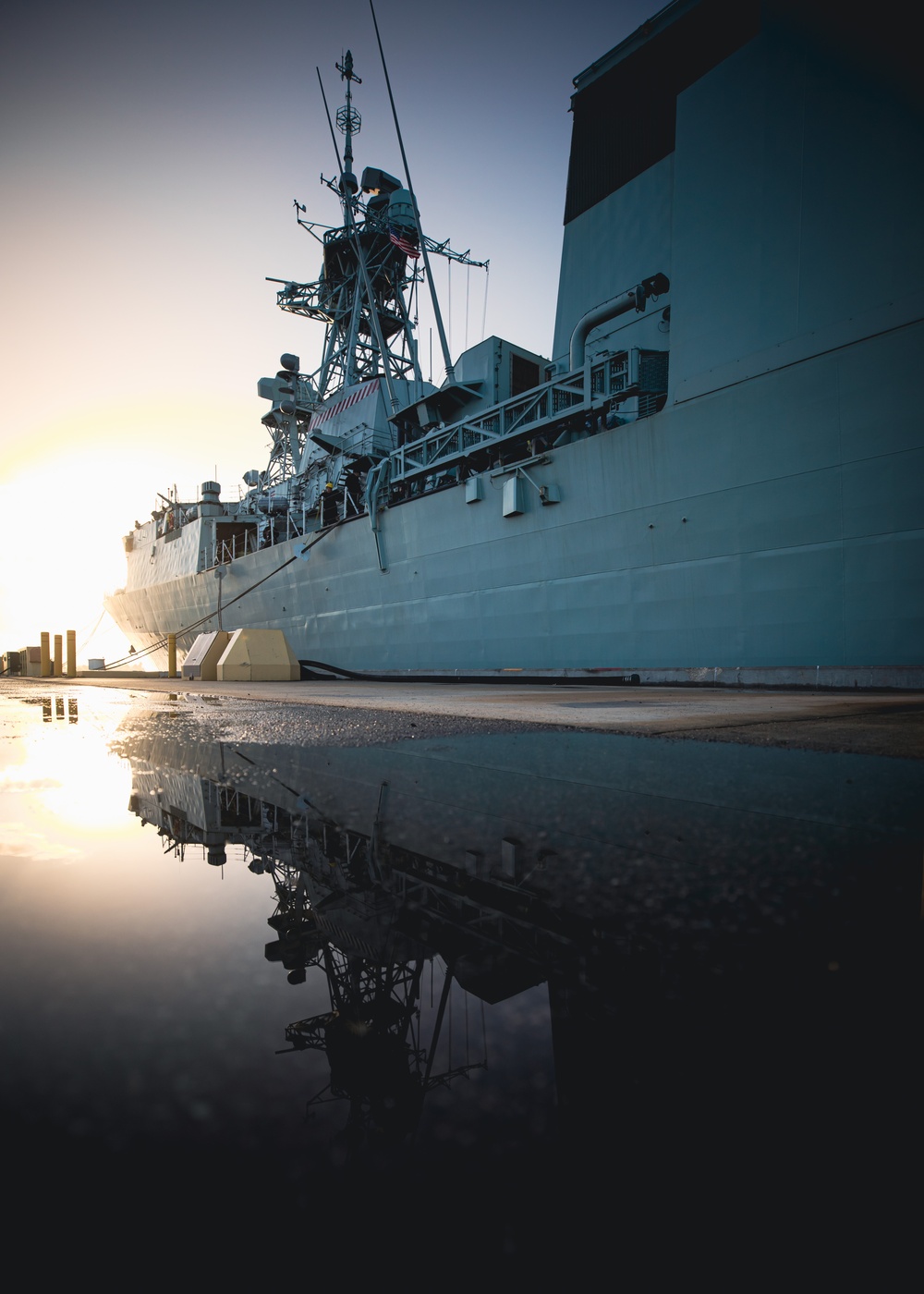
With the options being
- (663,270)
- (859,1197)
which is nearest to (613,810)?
(859,1197)

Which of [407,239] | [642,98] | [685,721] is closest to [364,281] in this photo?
[407,239]

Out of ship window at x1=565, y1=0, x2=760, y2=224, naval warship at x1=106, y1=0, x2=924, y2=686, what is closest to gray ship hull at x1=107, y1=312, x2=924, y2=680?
naval warship at x1=106, y1=0, x2=924, y2=686

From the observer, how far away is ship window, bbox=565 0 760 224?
1032cm

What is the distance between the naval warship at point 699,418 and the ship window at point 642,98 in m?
0.05

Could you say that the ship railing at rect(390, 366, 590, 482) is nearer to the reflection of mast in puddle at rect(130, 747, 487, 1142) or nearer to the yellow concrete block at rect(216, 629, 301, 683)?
the yellow concrete block at rect(216, 629, 301, 683)

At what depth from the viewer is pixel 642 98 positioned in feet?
40.0

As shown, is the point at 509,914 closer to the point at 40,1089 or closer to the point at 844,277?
the point at 40,1089

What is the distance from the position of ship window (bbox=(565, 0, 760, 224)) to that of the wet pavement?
13.2 m

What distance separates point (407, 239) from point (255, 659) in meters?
17.4

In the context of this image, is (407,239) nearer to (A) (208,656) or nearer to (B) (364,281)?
(B) (364,281)

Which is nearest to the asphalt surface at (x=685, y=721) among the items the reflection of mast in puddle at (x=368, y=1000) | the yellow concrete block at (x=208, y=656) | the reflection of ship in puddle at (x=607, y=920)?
the reflection of ship in puddle at (x=607, y=920)

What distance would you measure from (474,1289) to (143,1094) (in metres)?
0.29

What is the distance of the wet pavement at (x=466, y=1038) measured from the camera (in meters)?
0.39

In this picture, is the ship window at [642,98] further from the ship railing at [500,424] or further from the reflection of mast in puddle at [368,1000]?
the reflection of mast in puddle at [368,1000]
